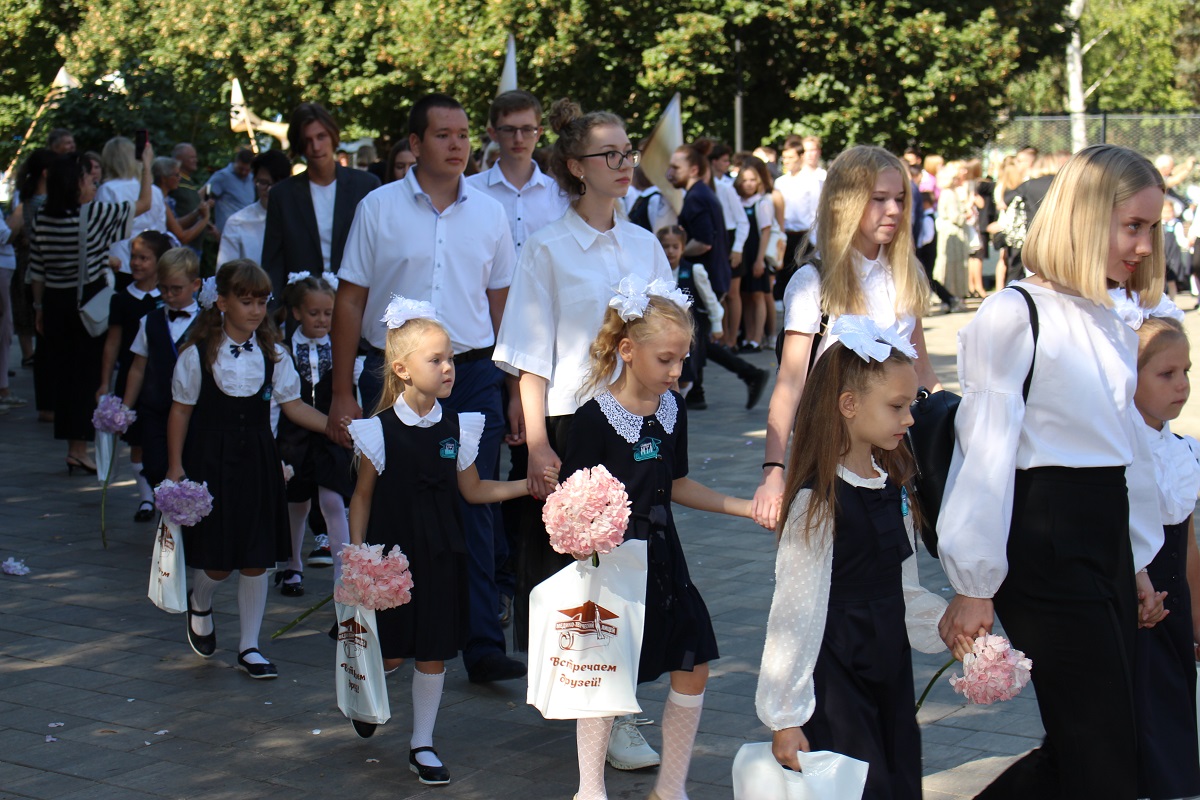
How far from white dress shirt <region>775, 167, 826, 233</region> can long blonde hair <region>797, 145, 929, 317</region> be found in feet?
41.4

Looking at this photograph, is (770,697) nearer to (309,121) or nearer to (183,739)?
(183,739)

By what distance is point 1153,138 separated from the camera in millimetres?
32812

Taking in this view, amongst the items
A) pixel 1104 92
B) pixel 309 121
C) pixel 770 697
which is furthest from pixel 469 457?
pixel 1104 92

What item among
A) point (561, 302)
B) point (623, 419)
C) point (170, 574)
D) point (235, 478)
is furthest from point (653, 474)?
point (170, 574)

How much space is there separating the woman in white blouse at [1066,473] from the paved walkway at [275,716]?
1109mm

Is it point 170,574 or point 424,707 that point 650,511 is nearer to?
point 424,707

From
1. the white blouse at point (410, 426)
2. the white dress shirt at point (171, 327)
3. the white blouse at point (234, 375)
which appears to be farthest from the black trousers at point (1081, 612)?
the white dress shirt at point (171, 327)

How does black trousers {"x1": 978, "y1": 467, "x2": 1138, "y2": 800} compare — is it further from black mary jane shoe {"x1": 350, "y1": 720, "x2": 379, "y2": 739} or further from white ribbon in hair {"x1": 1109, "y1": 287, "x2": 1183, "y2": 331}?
black mary jane shoe {"x1": 350, "y1": 720, "x2": 379, "y2": 739}

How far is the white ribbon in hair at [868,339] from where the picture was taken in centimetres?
361

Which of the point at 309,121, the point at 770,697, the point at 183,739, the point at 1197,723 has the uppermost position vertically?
the point at 309,121

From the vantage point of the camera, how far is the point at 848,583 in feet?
11.9

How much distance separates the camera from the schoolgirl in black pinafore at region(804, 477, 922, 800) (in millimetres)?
3562

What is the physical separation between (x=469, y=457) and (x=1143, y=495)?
2332 mm

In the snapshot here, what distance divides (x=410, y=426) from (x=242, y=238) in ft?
14.0
